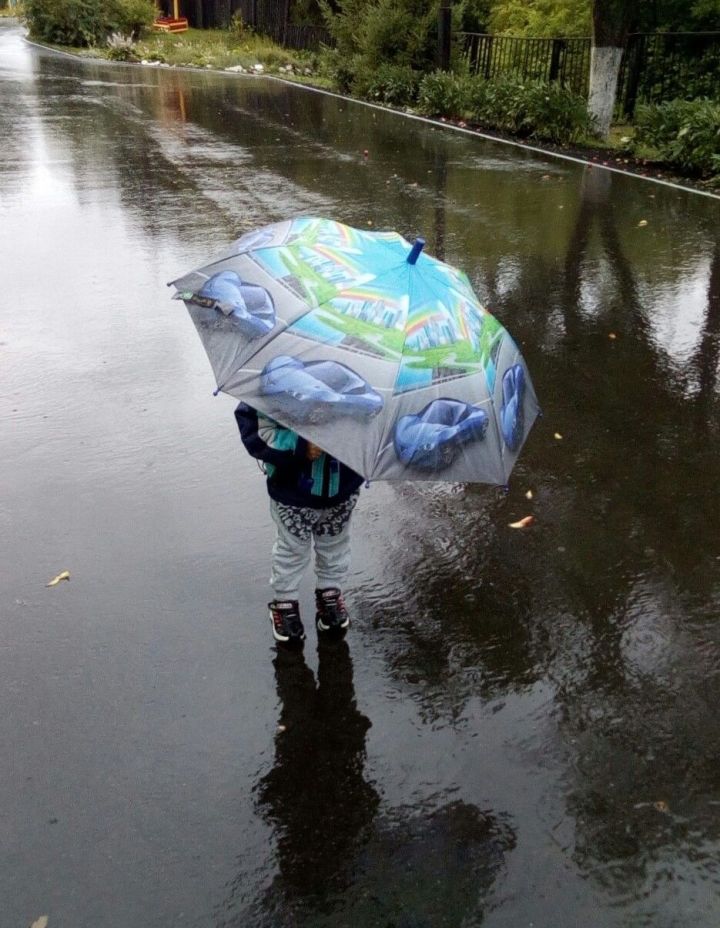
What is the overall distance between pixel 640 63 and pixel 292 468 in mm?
16350

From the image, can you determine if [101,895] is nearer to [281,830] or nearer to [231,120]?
[281,830]

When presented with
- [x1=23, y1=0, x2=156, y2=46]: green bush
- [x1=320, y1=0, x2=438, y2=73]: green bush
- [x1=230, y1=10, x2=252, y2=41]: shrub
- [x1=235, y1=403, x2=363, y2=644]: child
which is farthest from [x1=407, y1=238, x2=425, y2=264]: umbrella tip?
[x1=23, y1=0, x2=156, y2=46]: green bush

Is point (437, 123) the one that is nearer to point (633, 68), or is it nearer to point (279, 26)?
point (633, 68)

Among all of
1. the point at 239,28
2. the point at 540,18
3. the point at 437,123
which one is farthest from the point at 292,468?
the point at 239,28

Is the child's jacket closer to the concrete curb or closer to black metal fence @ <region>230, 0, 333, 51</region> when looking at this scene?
the concrete curb

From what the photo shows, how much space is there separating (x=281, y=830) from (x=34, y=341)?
455 centimetres

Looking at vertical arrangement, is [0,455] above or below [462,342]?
below

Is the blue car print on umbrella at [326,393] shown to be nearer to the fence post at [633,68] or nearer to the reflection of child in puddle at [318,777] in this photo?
the reflection of child in puddle at [318,777]

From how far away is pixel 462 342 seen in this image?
3086 mm

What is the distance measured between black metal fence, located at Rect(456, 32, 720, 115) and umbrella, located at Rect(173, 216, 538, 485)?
45.3ft

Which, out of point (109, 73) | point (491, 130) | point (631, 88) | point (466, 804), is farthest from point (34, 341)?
point (109, 73)

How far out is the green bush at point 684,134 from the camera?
12148 millimetres

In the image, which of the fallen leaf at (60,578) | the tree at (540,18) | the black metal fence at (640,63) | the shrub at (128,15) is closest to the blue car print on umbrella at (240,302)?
the fallen leaf at (60,578)

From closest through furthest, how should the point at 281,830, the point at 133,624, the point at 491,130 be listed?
the point at 281,830
the point at 133,624
the point at 491,130
